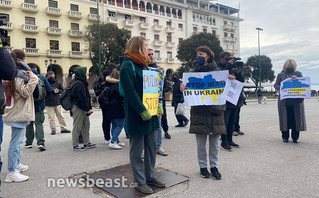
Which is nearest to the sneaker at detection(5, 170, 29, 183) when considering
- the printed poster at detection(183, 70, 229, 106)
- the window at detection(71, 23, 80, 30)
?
the printed poster at detection(183, 70, 229, 106)

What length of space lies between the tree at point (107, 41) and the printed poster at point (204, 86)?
27.5 meters

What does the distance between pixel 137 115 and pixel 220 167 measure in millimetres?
2017

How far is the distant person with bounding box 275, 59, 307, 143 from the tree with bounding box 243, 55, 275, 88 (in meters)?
56.0

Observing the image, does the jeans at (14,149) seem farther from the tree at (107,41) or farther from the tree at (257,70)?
the tree at (257,70)

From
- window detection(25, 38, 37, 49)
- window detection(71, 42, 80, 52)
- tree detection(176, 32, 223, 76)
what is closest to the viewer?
window detection(25, 38, 37, 49)

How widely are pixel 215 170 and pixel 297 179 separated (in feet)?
3.98

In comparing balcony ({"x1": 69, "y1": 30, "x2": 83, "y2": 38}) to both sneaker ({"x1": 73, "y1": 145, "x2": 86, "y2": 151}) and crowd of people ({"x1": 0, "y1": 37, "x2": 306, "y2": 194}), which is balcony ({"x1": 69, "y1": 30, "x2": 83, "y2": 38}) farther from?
sneaker ({"x1": 73, "y1": 145, "x2": 86, "y2": 151})

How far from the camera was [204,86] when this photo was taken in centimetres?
A: 403

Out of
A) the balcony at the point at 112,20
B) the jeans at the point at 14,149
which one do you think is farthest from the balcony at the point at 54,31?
the jeans at the point at 14,149

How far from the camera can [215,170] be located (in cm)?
372

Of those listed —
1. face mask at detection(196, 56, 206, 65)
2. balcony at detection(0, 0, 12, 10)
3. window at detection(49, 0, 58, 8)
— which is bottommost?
face mask at detection(196, 56, 206, 65)

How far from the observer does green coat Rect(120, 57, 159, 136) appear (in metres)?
2.96

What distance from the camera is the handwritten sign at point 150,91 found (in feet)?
10.3

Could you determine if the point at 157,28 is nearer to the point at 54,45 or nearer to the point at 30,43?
the point at 54,45
